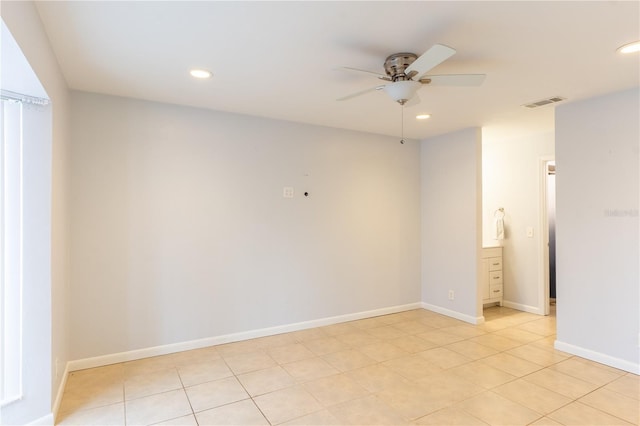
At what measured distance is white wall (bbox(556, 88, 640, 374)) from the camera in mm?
2977

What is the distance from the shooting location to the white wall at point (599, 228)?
2.98 m

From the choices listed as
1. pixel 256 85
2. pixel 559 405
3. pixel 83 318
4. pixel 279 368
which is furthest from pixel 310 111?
pixel 559 405

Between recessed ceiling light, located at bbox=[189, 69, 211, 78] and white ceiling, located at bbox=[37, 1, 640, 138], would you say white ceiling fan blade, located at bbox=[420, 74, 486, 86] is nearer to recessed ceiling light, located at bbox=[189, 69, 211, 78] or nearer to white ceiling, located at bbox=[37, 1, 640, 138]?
white ceiling, located at bbox=[37, 1, 640, 138]

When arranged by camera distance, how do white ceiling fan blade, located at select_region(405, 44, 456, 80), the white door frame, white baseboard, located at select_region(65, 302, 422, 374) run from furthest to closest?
1. the white door frame
2. white baseboard, located at select_region(65, 302, 422, 374)
3. white ceiling fan blade, located at select_region(405, 44, 456, 80)

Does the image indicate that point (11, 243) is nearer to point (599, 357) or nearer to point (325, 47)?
point (325, 47)

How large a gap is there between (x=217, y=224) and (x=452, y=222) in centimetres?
298

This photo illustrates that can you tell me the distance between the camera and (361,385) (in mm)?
2775

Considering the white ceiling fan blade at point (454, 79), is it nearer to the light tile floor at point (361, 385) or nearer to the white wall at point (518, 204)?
the light tile floor at point (361, 385)

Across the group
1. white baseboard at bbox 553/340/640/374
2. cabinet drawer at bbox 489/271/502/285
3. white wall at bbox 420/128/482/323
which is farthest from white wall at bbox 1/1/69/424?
cabinet drawer at bbox 489/271/502/285

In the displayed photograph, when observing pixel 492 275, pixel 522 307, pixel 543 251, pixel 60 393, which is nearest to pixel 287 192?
pixel 60 393

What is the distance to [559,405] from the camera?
8.07 ft

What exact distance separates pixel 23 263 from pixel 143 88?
166 centimetres

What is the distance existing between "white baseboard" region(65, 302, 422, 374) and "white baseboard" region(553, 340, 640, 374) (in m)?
1.92

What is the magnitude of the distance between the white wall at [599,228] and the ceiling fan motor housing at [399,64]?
6.90 feet
